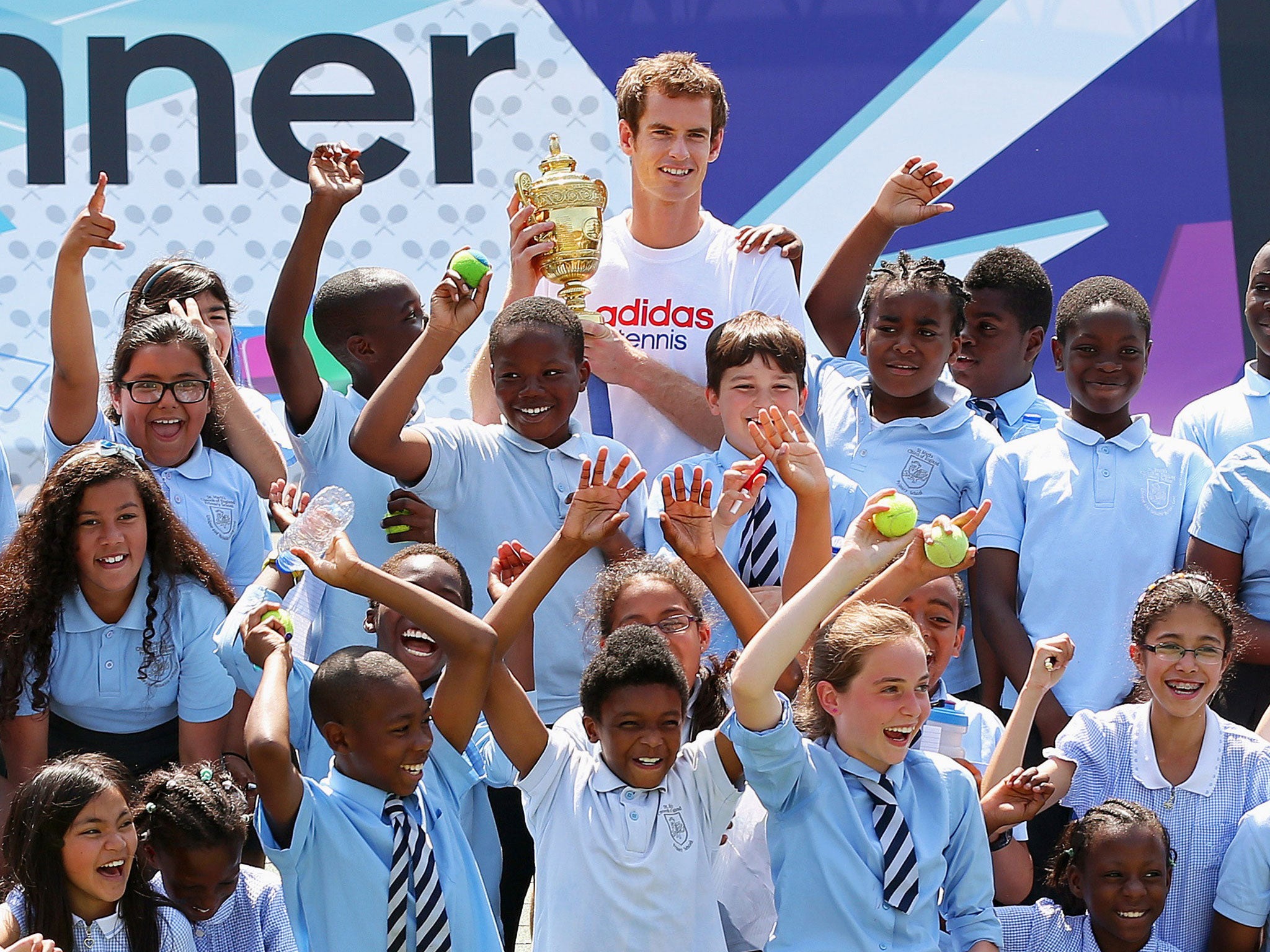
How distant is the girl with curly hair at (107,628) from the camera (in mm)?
3553

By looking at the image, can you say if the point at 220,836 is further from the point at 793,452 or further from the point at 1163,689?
the point at 1163,689

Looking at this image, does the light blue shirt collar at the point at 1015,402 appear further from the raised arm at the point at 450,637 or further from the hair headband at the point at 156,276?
the hair headband at the point at 156,276

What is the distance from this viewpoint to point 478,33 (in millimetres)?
5387

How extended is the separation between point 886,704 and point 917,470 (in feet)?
3.54

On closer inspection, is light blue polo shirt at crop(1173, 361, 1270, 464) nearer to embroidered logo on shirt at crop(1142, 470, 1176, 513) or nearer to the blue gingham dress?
embroidered logo on shirt at crop(1142, 470, 1176, 513)

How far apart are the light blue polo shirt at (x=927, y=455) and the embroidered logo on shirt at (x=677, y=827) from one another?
45.8 inches

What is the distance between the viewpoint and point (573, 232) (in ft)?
13.7

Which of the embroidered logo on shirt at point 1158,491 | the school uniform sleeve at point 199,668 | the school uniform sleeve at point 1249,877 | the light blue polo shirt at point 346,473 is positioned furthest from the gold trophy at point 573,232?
the school uniform sleeve at point 1249,877

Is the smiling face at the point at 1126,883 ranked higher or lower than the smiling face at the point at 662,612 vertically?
lower

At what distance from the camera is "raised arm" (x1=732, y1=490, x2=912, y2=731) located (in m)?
3.02

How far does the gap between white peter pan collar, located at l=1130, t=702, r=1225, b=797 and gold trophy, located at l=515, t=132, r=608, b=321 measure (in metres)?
1.62

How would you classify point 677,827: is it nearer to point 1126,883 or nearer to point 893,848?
point 893,848

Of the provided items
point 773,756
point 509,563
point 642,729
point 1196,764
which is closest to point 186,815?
point 509,563

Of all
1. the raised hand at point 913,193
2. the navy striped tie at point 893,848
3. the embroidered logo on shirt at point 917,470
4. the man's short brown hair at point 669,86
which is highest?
the man's short brown hair at point 669,86
